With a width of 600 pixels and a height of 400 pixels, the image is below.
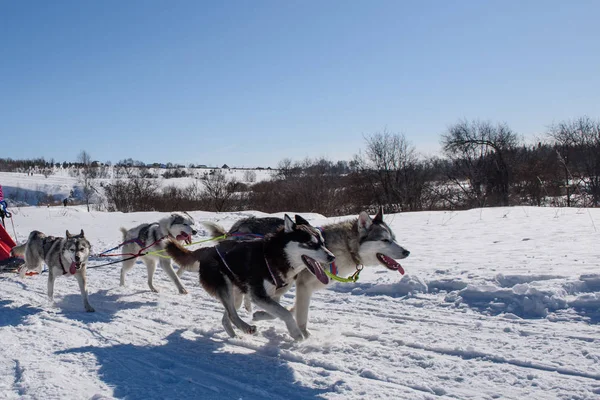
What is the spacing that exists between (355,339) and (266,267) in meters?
1.12

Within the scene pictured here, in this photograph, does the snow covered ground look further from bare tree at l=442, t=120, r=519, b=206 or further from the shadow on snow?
bare tree at l=442, t=120, r=519, b=206

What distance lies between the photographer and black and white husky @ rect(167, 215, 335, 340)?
409 cm

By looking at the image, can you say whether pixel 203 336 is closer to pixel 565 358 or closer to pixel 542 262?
pixel 565 358

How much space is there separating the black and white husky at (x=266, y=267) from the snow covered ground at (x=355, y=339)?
34 centimetres

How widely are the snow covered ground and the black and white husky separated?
337 mm

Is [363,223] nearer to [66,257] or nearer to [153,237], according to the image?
[153,237]

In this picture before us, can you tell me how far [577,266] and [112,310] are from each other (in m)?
6.19

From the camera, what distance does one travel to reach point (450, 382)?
310 centimetres

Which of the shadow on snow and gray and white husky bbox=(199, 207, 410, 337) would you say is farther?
gray and white husky bbox=(199, 207, 410, 337)

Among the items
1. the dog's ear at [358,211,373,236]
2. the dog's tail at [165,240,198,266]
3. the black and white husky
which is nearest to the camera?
the black and white husky

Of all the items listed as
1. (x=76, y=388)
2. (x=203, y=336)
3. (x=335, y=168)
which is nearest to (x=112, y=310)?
(x=203, y=336)

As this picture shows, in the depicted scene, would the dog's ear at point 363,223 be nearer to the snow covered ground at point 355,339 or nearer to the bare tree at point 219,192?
the snow covered ground at point 355,339

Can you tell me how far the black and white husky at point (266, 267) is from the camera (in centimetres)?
409

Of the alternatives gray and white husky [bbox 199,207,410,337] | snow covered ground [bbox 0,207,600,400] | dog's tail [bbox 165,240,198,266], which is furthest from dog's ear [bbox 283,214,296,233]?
dog's tail [bbox 165,240,198,266]
